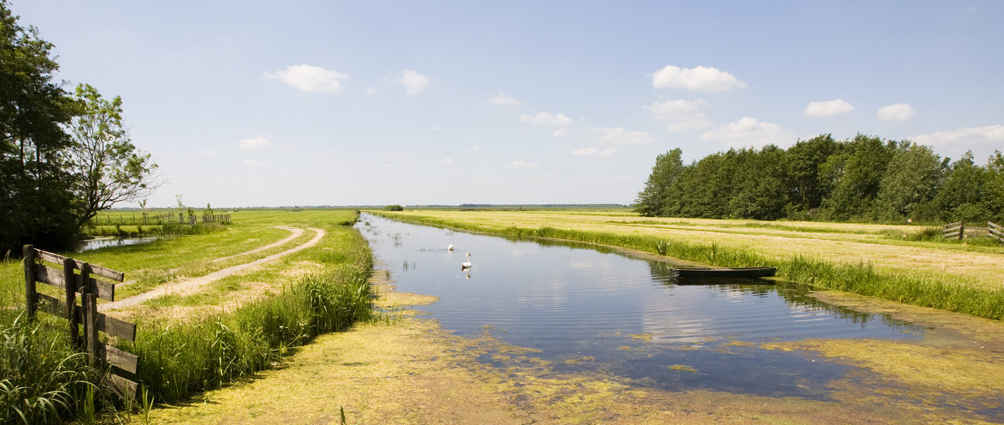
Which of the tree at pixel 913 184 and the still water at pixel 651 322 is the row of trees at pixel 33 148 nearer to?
the still water at pixel 651 322

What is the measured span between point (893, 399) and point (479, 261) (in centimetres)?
2485

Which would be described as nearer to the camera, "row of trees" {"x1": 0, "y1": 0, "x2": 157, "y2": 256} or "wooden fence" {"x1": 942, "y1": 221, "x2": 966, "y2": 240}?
"row of trees" {"x1": 0, "y1": 0, "x2": 157, "y2": 256}

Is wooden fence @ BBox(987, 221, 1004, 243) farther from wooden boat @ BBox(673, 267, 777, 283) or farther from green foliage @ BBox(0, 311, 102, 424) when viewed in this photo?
green foliage @ BBox(0, 311, 102, 424)

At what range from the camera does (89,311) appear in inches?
261

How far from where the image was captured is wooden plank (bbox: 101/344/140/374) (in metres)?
6.78

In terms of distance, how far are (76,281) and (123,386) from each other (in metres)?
1.69

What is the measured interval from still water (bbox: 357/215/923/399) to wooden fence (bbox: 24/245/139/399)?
6416 millimetres

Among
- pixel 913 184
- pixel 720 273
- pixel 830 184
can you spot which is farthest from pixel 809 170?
pixel 720 273

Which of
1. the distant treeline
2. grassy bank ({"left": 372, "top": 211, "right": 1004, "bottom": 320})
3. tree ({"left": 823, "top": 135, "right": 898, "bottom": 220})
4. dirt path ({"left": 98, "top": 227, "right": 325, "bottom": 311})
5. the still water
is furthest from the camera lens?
tree ({"left": 823, "top": 135, "right": 898, "bottom": 220})

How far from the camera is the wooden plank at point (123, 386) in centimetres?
690

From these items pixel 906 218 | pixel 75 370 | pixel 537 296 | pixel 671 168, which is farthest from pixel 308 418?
pixel 671 168

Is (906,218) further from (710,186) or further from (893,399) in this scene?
(893,399)

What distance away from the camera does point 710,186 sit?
100188 millimetres

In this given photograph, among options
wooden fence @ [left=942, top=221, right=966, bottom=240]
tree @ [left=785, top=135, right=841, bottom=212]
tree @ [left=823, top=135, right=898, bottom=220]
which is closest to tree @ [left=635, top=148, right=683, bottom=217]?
tree @ [left=785, top=135, right=841, bottom=212]
